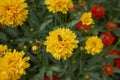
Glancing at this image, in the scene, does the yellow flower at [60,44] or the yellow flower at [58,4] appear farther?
the yellow flower at [58,4]

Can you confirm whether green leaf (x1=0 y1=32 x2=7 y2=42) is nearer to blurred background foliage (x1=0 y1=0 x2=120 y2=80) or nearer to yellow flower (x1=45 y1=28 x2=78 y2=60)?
blurred background foliage (x1=0 y1=0 x2=120 y2=80)

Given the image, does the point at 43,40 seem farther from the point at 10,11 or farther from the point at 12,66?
the point at 12,66

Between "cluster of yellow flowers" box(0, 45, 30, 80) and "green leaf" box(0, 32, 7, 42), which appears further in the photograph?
"green leaf" box(0, 32, 7, 42)

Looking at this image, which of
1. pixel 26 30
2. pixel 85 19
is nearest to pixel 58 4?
pixel 85 19

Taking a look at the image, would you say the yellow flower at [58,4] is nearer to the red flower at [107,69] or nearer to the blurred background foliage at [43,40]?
the blurred background foliage at [43,40]

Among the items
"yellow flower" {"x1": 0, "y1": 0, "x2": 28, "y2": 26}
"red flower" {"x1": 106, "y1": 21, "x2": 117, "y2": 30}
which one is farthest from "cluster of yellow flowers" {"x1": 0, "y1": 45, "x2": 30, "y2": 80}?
"red flower" {"x1": 106, "y1": 21, "x2": 117, "y2": 30}

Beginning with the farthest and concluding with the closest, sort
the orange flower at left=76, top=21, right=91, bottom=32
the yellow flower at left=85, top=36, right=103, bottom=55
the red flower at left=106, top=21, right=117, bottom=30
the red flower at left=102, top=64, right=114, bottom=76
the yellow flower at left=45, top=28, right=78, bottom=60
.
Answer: the red flower at left=106, top=21, right=117, bottom=30 → the orange flower at left=76, top=21, right=91, bottom=32 → the red flower at left=102, top=64, right=114, bottom=76 → the yellow flower at left=85, top=36, right=103, bottom=55 → the yellow flower at left=45, top=28, right=78, bottom=60

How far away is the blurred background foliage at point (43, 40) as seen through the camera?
253 centimetres

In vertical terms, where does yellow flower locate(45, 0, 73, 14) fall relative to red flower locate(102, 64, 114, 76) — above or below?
above

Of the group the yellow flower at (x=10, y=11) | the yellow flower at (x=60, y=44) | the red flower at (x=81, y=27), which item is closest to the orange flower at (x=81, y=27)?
the red flower at (x=81, y=27)

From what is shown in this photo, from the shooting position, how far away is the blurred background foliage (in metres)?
2.53

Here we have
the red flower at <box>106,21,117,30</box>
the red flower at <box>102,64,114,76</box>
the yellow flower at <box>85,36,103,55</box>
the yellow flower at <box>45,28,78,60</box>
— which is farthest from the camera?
the red flower at <box>106,21,117,30</box>

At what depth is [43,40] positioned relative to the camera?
2688 millimetres

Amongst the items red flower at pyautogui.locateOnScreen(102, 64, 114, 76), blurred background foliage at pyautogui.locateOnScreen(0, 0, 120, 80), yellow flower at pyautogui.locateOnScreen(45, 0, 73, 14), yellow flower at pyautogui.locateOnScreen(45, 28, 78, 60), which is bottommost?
red flower at pyautogui.locateOnScreen(102, 64, 114, 76)
